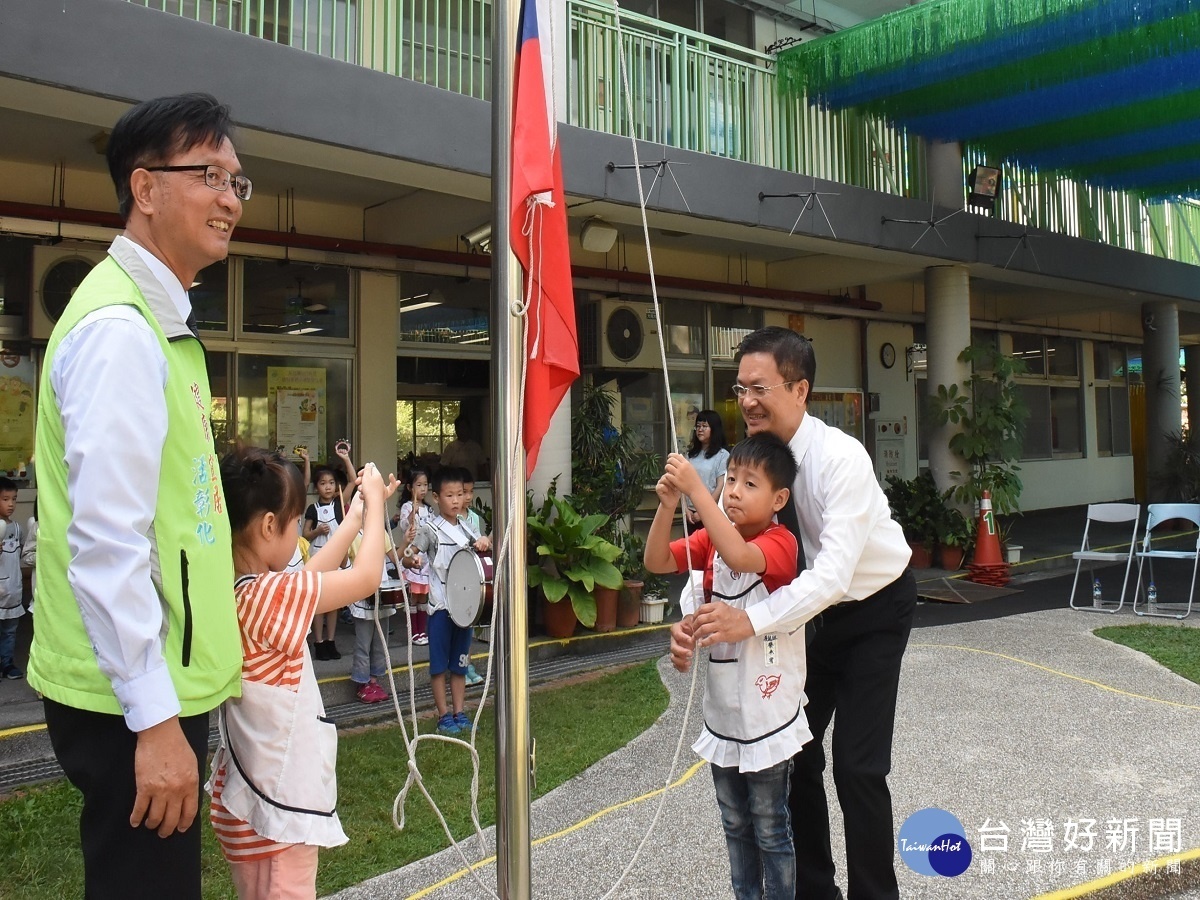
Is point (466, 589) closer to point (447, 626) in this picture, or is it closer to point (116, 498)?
point (447, 626)

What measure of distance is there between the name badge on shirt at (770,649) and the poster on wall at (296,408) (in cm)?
730

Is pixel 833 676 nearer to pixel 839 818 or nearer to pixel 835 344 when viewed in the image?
pixel 839 818

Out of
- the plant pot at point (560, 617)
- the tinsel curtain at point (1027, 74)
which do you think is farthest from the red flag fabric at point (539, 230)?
the tinsel curtain at point (1027, 74)

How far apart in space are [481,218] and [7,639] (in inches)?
197

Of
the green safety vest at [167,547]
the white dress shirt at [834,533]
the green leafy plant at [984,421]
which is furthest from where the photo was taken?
the green leafy plant at [984,421]

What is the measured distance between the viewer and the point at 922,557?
11898 millimetres

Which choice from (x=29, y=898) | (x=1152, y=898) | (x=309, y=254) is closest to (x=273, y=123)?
(x=309, y=254)

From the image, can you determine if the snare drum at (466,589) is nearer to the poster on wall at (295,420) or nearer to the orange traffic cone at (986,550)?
the poster on wall at (295,420)

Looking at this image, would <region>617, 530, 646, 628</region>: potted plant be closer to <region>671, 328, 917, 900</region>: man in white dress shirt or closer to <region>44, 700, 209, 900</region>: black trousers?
<region>671, 328, 917, 900</region>: man in white dress shirt

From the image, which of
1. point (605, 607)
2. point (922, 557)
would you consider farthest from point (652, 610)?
point (922, 557)

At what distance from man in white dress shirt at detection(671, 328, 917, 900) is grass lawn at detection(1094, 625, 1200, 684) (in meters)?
4.71

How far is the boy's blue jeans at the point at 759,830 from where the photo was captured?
2.73m

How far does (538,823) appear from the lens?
4.16 meters

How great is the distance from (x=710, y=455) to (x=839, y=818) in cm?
470
